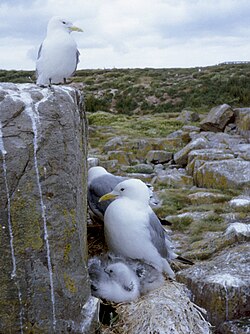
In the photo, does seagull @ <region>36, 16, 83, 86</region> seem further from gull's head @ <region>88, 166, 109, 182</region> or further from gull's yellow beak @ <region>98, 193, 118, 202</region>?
gull's yellow beak @ <region>98, 193, 118, 202</region>

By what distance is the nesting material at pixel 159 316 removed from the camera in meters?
3.51

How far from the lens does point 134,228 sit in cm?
392

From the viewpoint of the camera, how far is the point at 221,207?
311 inches

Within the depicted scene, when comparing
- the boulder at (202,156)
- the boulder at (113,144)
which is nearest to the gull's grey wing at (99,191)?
the boulder at (202,156)

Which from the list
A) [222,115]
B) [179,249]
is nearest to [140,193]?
[179,249]

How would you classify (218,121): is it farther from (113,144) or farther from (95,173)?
(95,173)

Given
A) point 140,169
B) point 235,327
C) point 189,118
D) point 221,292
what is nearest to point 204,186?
point 140,169

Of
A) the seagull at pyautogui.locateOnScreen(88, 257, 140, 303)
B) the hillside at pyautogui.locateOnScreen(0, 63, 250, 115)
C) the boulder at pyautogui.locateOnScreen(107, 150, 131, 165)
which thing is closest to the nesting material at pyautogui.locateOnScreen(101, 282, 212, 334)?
the seagull at pyautogui.locateOnScreen(88, 257, 140, 303)

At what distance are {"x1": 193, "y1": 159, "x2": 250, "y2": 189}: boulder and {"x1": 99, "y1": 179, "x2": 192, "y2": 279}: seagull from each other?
16.7 feet

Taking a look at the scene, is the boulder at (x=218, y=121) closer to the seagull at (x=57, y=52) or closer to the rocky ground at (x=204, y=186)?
the rocky ground at (x=204, y=186)

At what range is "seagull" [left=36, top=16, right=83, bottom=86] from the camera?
4.76m

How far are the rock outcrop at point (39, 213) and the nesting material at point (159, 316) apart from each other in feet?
1.49

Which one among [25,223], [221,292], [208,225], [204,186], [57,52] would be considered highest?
[57,52]

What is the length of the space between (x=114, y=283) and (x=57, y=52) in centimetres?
211
